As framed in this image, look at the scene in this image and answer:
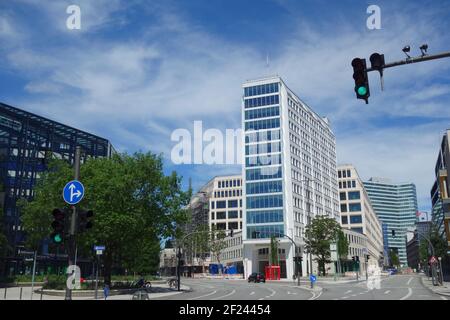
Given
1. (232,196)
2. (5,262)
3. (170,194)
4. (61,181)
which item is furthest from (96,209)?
(232,196)

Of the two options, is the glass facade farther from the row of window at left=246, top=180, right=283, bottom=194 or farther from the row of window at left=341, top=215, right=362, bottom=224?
the row of window at left=341, top=215, right=362, bottom=224

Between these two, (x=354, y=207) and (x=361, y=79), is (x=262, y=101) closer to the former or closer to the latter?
(x=354, y=207)

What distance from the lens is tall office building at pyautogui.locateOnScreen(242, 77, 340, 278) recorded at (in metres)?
87.9

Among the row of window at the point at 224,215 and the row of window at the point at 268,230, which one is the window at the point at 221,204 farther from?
the row of window at the point at 268,230

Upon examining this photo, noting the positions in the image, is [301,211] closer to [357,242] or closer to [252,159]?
[252,159]

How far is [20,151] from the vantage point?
79750 mm

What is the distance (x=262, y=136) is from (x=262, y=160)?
534 centimetres

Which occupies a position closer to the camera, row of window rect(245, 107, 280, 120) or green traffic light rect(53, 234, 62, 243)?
green traffic light rect(53, 234, 62, 243)

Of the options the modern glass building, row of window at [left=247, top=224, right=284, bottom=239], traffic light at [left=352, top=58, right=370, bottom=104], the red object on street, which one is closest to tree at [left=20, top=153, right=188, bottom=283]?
traffic light at [left=352, top=58, right=370, bottom=104]

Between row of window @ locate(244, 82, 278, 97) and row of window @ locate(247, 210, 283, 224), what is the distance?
25996 millimetres

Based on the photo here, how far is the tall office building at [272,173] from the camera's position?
87938mm

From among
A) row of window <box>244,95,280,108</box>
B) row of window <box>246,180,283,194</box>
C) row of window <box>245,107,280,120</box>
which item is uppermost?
row of window <box>244,95,280,108</box>

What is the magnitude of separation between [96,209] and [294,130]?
6576 cm

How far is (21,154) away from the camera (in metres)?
80.8
